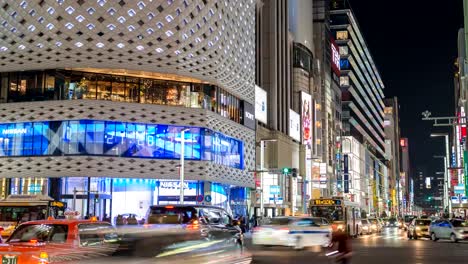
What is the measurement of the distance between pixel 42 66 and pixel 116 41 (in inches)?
257

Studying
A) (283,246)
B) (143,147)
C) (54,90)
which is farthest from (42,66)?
(283,246)

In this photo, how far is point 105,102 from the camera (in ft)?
166

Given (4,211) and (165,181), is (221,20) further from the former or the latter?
(4,211)

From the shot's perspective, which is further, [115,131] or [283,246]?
[115,131]

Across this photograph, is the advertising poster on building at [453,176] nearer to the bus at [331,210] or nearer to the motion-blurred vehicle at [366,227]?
the motion-blurred vehicle at [366,227]

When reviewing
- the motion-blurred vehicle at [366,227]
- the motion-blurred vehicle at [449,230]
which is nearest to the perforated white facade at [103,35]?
the motion-blurred vehicle at [366,227]

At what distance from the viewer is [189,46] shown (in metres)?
54.3

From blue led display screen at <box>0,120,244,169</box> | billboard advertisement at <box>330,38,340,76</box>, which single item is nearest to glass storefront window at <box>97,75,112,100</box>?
blue led display screen at <box>0,120,244,169</box>

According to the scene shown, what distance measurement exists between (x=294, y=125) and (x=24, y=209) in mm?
59590

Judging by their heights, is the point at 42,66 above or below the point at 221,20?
below

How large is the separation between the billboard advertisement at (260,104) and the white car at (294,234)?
44654 millimetres

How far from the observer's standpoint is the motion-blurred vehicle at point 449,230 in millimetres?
41250

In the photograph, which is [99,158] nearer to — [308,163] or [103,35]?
[103,35]

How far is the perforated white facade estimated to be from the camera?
50562 millimetres
